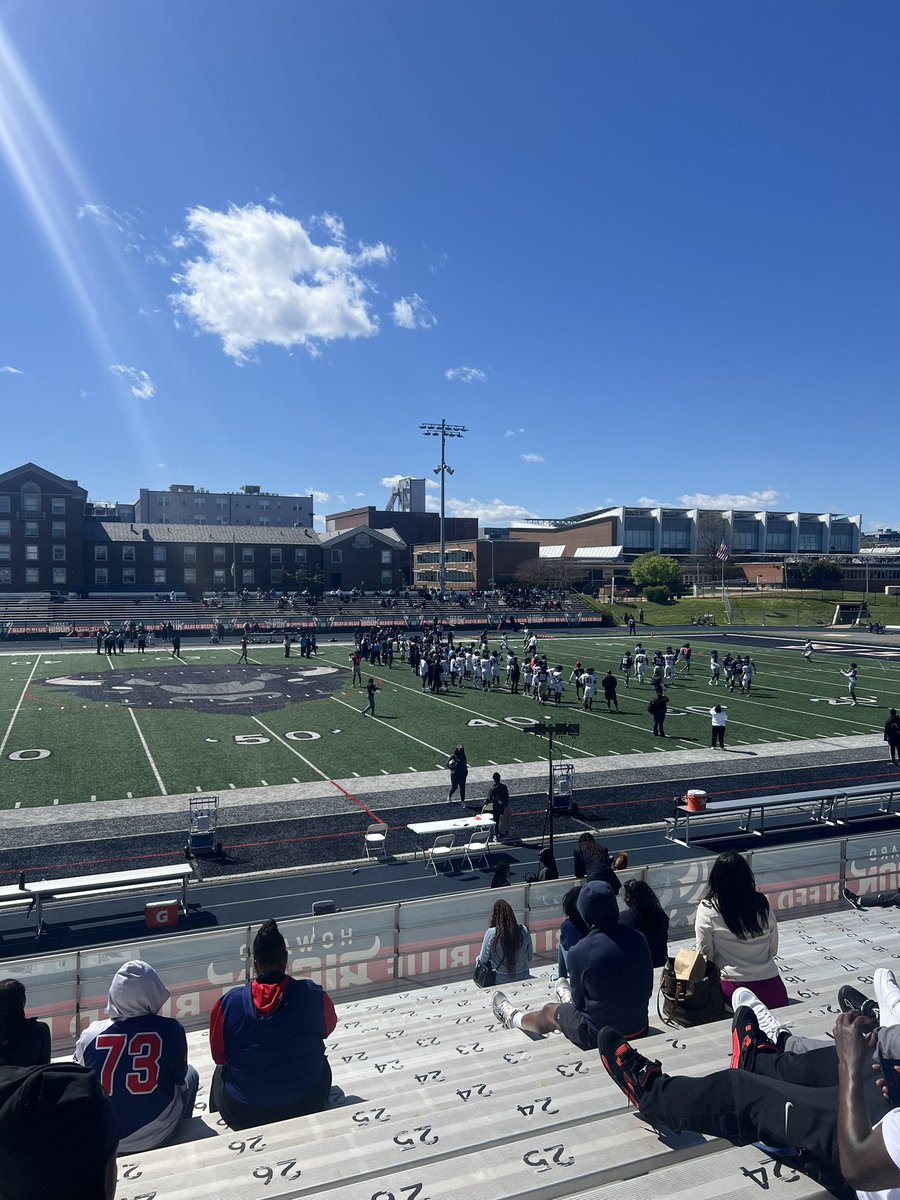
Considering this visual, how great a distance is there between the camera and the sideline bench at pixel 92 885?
11.0m

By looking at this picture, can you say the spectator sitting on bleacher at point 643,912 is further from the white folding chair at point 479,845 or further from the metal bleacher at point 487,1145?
the white folding chair at point 479,845

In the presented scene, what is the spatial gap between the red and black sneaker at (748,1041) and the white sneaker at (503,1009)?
2.61 m

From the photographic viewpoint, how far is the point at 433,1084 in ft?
15.6

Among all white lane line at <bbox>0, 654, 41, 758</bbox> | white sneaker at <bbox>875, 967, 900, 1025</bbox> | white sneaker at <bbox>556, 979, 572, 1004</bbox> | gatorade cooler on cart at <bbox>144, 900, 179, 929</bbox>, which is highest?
white sneaker at <bbox>875, 967, 900, 1025</bbox>

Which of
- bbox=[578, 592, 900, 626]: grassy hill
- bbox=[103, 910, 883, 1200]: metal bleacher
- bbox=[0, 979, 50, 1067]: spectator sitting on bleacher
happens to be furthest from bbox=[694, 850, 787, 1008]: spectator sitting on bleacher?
bbox=[578, 592, 900, 626]: grassy hill

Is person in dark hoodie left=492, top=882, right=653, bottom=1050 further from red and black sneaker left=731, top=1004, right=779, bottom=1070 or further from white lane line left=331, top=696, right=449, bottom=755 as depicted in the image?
white lane line left=331, top=696, right=449, bottom=755

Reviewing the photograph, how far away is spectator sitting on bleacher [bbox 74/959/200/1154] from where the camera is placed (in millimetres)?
4203

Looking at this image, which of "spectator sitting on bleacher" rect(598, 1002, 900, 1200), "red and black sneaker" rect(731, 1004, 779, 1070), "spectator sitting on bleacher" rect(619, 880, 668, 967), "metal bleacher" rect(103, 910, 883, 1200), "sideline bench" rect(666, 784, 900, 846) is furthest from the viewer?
"sideline bench" rect(666, 784, 900, 846)

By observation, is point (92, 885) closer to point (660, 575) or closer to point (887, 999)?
point (887, 999)

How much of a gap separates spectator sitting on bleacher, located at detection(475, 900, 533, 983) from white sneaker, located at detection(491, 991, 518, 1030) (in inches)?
25.4

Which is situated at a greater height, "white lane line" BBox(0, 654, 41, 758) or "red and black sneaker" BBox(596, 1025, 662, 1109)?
"red and black sneaker" BBox(596, 1025, 662, 1109)

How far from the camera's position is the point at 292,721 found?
25312 mm

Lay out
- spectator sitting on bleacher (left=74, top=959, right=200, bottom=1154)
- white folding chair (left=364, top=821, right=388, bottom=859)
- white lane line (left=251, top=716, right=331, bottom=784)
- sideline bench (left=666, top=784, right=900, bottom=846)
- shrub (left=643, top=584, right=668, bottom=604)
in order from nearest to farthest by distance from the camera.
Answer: spectator sitting on bleacher (left=74, top=959, right=200, bottom=1154)
white folding chair (left=364, top=821, right=388, bottom=859)
sideline bench (left=666, top=784, right=900, bottom=846)
white lane line (left=251, top=716, right=331, bottom=784)
shrub (left=643, top=584, right=668, bottom=604)

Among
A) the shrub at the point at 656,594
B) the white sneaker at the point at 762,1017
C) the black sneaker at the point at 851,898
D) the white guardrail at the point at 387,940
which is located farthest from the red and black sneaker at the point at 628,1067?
the shrub at the point at 656,594
